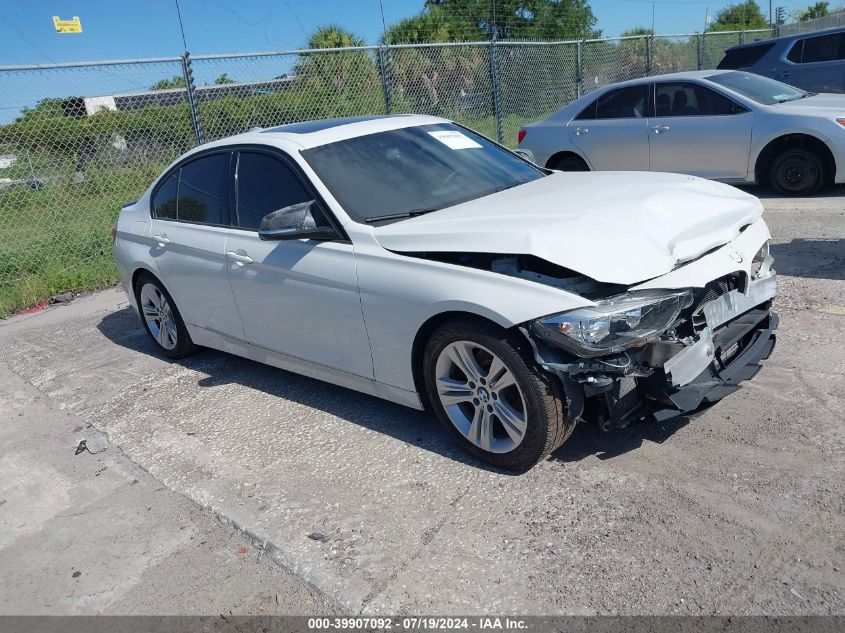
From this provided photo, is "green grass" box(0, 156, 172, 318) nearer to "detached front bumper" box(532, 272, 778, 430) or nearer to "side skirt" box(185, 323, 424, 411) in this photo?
"side skirt" box(185, 323, 424, 411)

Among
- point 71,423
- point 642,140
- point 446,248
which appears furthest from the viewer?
point 642,140

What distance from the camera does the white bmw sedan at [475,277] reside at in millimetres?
3217

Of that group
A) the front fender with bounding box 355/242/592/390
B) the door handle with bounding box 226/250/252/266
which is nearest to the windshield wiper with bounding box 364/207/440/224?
the front fender with bounding box 355/242/592/390

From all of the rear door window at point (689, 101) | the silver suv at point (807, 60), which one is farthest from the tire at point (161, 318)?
the silver suv at point (807, 60)

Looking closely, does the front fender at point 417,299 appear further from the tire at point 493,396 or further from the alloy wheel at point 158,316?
the alloy wheel at point 158,316

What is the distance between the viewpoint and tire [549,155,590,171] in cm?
991

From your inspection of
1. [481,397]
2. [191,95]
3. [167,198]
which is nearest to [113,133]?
[191,95]

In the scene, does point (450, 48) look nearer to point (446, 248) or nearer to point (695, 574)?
point (446, 248)

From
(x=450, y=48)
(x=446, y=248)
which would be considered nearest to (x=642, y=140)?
(x=450, y=48)

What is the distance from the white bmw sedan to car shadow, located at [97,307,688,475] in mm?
264

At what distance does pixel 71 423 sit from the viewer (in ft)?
16.3

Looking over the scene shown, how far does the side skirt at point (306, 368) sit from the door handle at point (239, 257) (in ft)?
1.85

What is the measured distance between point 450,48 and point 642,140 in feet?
18.3

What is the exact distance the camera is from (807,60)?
1270cm
